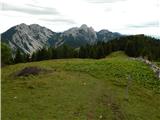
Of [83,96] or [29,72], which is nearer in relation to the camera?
[83,96]

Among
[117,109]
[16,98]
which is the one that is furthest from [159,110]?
[16,98]

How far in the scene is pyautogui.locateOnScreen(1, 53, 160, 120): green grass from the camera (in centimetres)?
3875

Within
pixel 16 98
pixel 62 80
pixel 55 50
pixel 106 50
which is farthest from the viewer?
pixel 106 50

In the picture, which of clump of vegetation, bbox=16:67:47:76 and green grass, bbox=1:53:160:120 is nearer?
green grass, bbox=1:53:160:120

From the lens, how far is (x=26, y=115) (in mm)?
36969

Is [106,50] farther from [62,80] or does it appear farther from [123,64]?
[62,80]

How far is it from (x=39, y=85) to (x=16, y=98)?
26.7 feet

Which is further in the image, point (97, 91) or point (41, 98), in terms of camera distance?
point (97, 91)

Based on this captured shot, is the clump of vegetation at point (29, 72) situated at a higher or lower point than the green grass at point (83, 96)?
higher

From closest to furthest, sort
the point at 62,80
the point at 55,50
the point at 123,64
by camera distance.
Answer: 1. the point at 62,80
2. the point at 123,64
3. the point at 55,50

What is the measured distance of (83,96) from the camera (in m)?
47.1

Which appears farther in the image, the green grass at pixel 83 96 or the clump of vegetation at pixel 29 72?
the clump of vegetation at pixel 29 72

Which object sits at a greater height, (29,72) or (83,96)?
(29,72)

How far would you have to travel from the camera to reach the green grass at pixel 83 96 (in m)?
38.8
